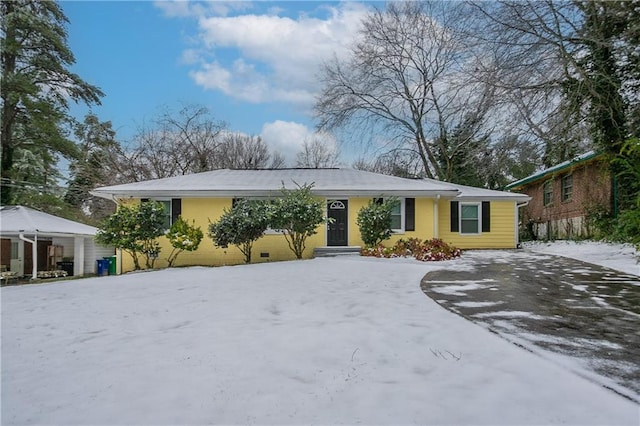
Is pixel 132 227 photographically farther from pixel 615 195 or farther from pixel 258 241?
pixel 615 195

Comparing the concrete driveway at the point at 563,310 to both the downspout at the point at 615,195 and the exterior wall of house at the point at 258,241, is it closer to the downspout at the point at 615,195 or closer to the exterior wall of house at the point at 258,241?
the exterior wall of house at the point at 258,241

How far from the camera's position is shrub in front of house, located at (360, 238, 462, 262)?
1073 cm

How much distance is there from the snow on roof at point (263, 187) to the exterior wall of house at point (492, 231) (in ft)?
2.19

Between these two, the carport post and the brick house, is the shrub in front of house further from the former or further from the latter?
the carport post

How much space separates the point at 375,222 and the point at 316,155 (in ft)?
60.6

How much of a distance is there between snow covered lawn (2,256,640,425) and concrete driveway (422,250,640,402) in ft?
0.97

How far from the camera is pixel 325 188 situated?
13.2 metres

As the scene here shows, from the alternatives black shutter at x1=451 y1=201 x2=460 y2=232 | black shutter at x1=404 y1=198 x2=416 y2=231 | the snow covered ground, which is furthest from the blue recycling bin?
the snow covered ground

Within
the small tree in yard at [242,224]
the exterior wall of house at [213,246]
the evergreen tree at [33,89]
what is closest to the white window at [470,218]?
the exterior wall of house at [213,246]

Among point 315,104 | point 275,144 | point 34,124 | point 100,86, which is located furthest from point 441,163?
point 34,124

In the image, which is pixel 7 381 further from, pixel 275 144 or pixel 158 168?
pixel 275 144

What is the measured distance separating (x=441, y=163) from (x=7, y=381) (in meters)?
24.4

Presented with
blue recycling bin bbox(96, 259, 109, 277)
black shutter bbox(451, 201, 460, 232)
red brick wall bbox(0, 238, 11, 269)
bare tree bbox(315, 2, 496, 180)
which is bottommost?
blue recycling bin bbox(96, 259, 109, 277)

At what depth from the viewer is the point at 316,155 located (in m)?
30.0
